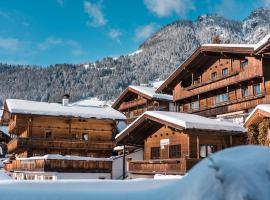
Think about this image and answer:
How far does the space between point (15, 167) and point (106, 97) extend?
4432 inches

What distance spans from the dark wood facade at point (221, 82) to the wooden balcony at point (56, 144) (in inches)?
302

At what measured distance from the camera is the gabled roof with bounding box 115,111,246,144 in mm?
20891

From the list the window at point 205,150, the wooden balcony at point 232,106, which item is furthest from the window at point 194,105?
the window at point 205,150

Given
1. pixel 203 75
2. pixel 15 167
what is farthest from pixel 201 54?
pixel 15 167

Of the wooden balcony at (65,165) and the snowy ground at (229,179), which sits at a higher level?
the snowy ground at (229,179)

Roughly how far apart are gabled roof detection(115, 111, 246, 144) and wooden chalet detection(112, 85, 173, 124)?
1449 centimetres

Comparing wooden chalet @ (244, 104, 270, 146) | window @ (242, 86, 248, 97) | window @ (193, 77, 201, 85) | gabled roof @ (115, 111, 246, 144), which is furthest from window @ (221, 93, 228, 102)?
wooden chalet @ (244, 104, 270, 146)

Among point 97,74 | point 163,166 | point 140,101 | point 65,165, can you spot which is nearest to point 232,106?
point 163,166

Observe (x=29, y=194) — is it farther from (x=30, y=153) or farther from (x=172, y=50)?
(x=172, y=50)

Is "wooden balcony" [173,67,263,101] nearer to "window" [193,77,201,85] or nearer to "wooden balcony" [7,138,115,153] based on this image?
"window" [193,77,201,85]

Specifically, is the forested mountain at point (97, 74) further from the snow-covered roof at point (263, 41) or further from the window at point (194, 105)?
the snow-covered roof at point (263, 41)

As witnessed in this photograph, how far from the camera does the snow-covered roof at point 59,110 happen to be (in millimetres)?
32000

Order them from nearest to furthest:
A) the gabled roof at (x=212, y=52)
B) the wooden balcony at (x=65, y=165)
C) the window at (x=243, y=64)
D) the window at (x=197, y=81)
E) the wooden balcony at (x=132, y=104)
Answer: the gabled roof at (x=212, y=52) → the window at (x=243, y=64) → the wooden balcony at (x=65, y=165) → the window at (x=197, y=81) → the wooden balcony at (x=132, y=104)

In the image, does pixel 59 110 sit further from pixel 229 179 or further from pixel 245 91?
pixel 229 179
